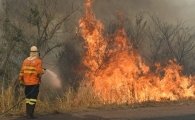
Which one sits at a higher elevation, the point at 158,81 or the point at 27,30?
the point at 27,30

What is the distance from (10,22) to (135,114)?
13.2m

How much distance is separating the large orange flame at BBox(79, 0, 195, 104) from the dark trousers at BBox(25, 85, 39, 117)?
167 inches

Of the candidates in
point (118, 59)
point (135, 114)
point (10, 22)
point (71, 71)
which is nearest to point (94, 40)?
point (118, 59)

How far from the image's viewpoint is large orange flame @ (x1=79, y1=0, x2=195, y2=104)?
19.5 m

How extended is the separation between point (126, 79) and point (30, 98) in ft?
23.9

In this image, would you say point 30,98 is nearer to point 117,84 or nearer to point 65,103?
point 65,103

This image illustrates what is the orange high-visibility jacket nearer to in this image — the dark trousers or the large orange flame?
the dark trousers

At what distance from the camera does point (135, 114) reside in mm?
15719

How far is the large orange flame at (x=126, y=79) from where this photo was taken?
766 inches

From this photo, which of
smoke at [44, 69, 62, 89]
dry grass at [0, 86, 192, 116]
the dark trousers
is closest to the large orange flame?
dry grass at [0, 86, 192, 116]

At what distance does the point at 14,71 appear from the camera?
25984 mm

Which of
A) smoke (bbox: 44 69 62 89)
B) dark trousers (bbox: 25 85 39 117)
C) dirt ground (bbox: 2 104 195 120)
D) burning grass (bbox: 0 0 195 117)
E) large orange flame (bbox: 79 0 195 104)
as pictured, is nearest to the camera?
dark trousers (bbox: 25 85 39 117)

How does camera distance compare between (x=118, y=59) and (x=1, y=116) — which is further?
(x=118, y=59)

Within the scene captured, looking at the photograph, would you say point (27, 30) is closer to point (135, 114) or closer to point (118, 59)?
point (118, 59)
